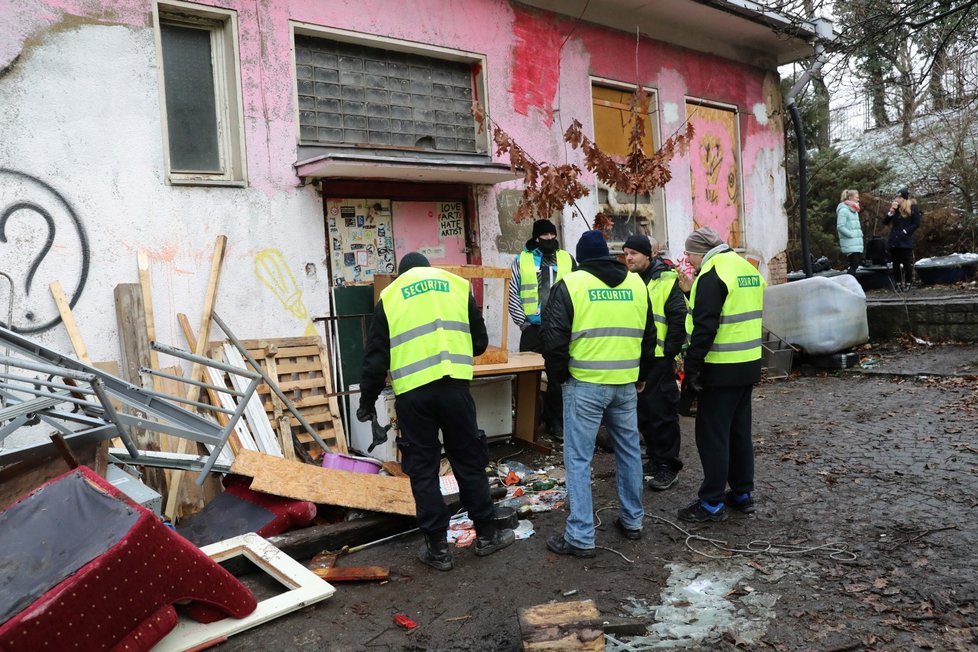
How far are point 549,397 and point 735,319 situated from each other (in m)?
2.96

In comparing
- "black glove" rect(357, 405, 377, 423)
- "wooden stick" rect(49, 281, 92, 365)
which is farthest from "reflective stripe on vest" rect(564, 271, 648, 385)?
"wooden stick" rect(49, 281, 92, 365)

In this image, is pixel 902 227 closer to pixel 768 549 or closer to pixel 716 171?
pixel 716 171

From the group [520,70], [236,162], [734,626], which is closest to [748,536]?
[734,626]

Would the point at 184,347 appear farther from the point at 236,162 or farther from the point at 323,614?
the point at 323,614

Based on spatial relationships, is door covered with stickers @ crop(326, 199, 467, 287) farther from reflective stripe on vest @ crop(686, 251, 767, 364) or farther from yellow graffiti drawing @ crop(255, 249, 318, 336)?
reflective stripe on vest @ crop(686, 251, 767, 364)

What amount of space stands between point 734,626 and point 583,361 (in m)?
1.62

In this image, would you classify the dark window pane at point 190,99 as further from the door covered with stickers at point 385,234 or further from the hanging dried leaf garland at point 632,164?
the hanging dried leaf garland at point 632,164

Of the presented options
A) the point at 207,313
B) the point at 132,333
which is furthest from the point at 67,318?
the point at 207,313

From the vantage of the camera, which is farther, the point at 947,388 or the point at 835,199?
the point at 835,199

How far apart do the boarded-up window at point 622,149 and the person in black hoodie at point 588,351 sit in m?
5.06

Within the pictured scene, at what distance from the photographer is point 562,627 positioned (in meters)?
3.19

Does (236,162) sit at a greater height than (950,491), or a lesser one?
greater

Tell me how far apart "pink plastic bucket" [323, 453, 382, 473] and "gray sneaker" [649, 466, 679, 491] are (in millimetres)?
2172

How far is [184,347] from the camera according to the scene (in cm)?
607
